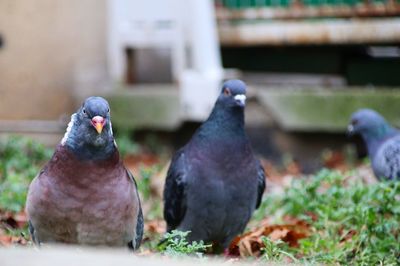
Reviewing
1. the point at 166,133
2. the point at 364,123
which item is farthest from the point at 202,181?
the point at 166,133

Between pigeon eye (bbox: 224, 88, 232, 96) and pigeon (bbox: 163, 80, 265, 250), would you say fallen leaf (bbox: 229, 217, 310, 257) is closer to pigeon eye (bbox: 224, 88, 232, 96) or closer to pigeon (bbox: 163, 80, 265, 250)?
pigeon (bbox: 163, 80, 265, 250)

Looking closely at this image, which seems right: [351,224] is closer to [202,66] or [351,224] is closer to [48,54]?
[202,66]

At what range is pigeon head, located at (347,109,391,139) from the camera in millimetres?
6311

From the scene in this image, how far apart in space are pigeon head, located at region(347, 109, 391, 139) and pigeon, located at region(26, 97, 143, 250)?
3.14 metres

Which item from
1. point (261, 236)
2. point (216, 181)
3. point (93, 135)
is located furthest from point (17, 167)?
point (93, 135)

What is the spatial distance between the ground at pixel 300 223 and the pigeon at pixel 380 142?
0.17 meters

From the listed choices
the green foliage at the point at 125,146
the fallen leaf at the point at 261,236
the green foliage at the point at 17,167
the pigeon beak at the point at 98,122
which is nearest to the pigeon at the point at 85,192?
the pigeon beak at the point at 98,122

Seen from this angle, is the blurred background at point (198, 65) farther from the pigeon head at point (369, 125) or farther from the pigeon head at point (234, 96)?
the pigeon head at point (234, 96)

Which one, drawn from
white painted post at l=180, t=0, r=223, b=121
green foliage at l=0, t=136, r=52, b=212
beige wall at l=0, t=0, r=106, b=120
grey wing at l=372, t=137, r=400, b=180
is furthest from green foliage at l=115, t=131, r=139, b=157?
grey wing at l=372, t=137, r=400, b=180

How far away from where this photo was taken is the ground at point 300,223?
13.1ft

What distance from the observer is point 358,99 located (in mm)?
7816

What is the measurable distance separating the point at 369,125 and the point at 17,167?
101 inches

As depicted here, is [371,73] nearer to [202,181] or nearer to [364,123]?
[364,123]

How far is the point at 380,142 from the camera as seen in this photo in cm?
621
